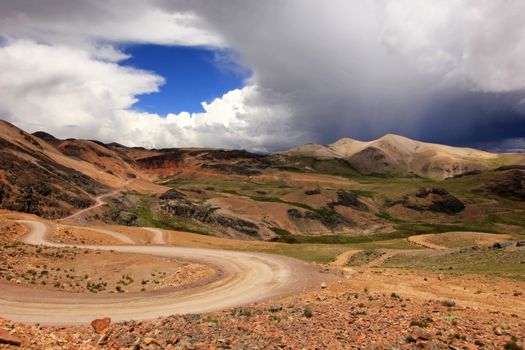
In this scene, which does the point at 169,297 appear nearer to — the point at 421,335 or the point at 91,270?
the point at 91,270

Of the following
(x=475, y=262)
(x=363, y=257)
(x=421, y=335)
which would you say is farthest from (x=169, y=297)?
(x=363, y=257)

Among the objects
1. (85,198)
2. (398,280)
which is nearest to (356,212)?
(85,198)

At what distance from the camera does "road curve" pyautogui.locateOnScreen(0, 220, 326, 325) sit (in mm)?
24016

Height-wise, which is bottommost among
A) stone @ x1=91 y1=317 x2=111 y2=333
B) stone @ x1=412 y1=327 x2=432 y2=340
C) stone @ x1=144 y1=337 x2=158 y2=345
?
stone @ x1=91 y1=317 x2=111 y2=333

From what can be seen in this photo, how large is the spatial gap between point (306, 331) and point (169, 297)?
13979 millimetres

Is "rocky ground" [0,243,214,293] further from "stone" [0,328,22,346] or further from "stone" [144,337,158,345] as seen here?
"stone" [0,328,22,346]

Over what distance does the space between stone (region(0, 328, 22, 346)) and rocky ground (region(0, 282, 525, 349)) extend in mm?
55

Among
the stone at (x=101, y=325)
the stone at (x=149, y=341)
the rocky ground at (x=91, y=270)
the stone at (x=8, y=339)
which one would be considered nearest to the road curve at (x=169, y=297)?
the rocky ground at (x=91, y=270)

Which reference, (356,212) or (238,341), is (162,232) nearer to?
(238,341)

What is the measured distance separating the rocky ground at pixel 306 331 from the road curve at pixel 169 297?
15.9ft

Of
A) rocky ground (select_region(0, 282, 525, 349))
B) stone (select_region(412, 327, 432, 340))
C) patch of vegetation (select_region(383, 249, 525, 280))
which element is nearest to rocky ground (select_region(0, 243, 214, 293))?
rocky ground (select_region(0, 282, 525, 349))

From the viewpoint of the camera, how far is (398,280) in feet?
118

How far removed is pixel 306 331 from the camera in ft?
60.5

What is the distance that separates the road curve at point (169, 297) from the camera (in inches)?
945
